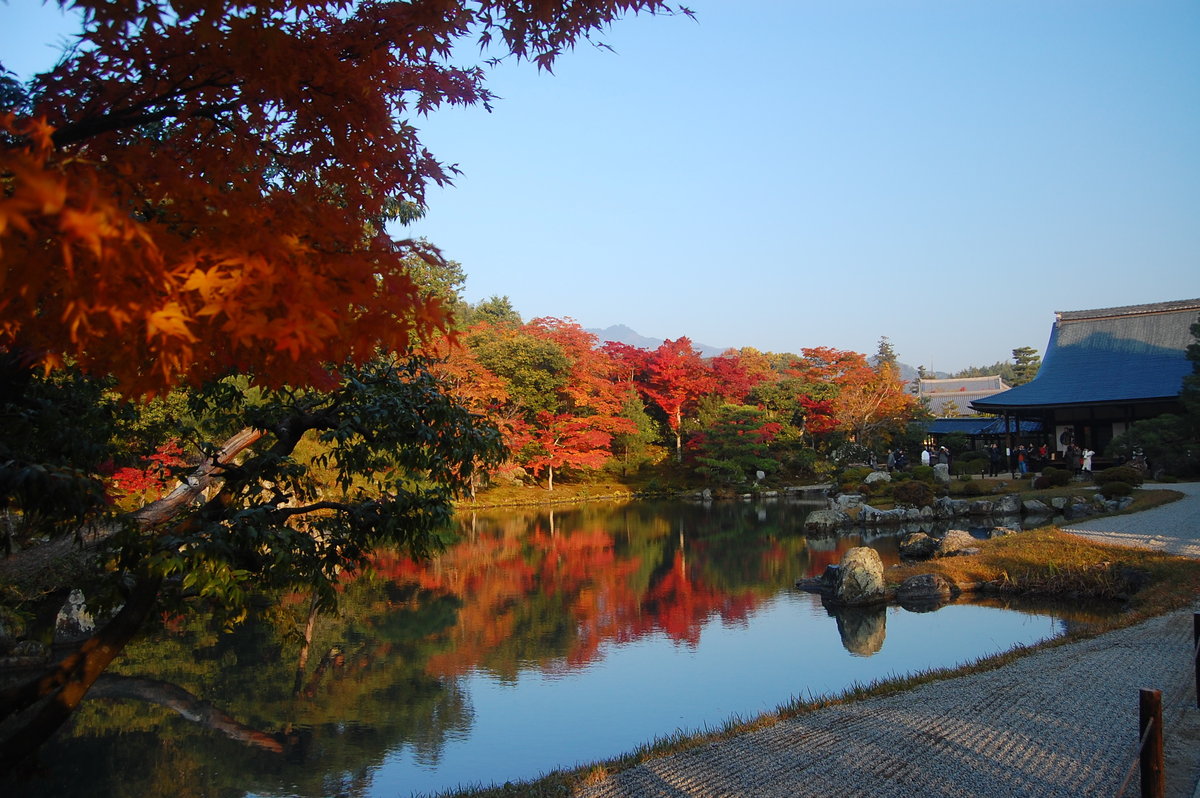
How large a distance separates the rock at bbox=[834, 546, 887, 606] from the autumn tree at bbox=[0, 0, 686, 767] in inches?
252

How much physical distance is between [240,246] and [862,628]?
7.47 m

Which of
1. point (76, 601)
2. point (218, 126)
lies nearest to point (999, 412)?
point (76, 601)

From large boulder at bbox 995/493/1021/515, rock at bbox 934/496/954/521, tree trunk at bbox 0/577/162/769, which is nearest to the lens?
tree trunk at bbox 0/577/162/769

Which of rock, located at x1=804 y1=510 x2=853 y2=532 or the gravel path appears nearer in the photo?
the gravel path

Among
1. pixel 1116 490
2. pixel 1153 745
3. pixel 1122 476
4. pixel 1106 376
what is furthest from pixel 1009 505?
pixel 1153 745

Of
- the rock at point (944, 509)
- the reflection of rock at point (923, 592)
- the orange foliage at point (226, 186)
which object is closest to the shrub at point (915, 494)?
the rock at point (944, 509)

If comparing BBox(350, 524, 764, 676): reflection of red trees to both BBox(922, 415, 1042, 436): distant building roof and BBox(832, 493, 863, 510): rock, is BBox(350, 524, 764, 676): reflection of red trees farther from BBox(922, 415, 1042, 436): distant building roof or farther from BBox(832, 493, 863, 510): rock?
BBox(922, 415, 1042, 436): distant building roof

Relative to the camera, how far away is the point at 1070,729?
12.2ft

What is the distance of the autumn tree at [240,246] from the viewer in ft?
4.87

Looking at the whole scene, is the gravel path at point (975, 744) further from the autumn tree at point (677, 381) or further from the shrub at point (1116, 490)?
the autumn tree at point (677, 381)

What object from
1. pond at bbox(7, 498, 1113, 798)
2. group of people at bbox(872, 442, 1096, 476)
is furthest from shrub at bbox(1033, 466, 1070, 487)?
pond at bbox(7, 498, 1113, 798)

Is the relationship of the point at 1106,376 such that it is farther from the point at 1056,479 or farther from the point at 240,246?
the point at 240,246

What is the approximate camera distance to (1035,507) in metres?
14.8

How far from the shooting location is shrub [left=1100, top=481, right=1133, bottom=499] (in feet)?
45.0
